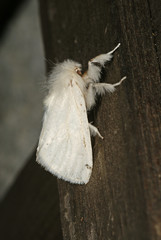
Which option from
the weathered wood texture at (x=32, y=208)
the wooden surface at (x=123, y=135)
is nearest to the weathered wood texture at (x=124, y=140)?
the wooden surface at (x=123, y=135)

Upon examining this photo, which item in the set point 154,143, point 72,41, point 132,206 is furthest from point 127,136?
point 72,41

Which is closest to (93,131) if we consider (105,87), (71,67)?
(105,87)

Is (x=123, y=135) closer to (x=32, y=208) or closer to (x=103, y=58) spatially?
(x=103, y=58)

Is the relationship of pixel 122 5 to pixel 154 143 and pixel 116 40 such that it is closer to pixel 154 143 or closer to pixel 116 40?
pixel 116 40

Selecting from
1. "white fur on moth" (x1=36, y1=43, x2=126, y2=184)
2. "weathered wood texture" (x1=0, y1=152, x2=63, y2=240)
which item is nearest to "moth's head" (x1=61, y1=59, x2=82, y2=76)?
"white fur on moth" (x1=36, y1=43, x2=126, y2=184)

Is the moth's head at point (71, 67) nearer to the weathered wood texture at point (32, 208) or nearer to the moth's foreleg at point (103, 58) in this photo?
the moth's foreleg at point (103, 58)

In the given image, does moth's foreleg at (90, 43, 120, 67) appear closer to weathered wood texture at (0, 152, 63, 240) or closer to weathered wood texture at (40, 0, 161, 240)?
weathered wood texture at (40, 0, 161, 240)
